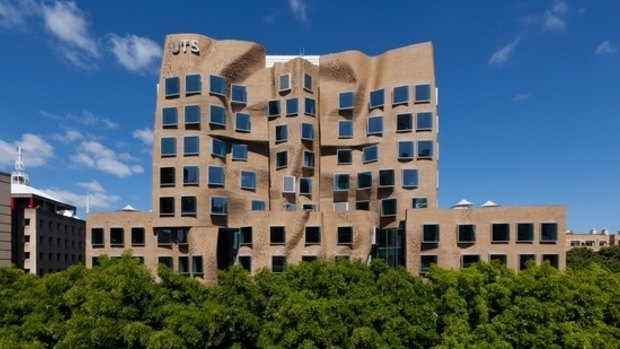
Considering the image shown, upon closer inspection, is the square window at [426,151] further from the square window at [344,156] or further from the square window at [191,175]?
the square window at [191,175]

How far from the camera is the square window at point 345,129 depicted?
137 ft

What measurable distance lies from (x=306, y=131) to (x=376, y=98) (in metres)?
8.52

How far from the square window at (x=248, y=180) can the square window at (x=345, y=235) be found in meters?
10.8

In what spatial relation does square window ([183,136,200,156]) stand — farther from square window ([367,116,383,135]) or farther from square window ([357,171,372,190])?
square window ([367,116,383,135])

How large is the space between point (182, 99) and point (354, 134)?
60.6 feet

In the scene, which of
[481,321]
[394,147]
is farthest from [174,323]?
[394,147]

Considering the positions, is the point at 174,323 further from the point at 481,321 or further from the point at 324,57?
the point at 324,57

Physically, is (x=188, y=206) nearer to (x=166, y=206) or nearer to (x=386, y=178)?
(x=166, y=206)

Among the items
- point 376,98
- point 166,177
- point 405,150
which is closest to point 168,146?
point 166,177

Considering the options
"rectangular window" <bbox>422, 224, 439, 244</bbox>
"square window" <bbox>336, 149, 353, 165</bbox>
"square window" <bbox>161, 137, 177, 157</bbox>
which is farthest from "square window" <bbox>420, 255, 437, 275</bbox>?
"square window" <bbox>161, 137, 177, 157</bbox>

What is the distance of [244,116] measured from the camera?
40906 millimetres

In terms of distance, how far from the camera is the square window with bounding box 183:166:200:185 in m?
37.6

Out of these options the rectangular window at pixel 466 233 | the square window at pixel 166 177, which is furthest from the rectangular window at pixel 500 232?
the square window at pixel 166 177

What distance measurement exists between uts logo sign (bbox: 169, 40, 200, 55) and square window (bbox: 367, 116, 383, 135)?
19.7 metres
